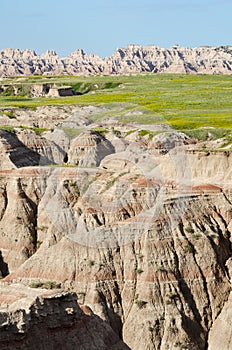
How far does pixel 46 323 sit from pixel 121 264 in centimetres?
1623

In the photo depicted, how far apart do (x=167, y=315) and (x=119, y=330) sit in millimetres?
2922

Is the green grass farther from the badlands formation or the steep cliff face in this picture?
the steep cliff face

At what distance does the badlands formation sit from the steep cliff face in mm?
41

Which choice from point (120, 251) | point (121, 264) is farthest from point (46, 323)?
point (120, 251)

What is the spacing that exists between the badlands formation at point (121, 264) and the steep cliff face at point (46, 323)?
41 mm

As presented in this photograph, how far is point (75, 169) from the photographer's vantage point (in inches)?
2505

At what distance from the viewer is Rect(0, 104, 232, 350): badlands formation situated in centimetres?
3095

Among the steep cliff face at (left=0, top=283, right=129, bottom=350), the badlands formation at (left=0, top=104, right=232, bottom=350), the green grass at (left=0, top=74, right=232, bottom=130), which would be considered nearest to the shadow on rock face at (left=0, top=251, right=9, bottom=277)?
the badlands formation at (left=0, top=104, right=232, bottom=350)

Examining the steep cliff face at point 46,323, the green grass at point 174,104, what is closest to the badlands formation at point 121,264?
the steep cliff face at point 46,323

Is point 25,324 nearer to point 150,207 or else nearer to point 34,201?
point 150,207

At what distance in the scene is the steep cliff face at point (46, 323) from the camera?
28.7 m

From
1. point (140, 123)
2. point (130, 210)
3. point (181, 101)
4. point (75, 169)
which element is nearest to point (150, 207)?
point (130, 210)

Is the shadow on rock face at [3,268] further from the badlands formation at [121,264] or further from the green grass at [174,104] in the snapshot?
the green grass at [174,104]

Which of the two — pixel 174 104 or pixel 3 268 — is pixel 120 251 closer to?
pixel 3 268
